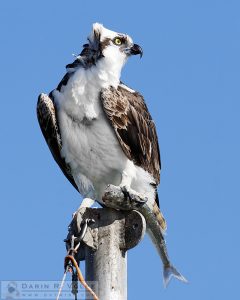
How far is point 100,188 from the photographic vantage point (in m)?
10.4

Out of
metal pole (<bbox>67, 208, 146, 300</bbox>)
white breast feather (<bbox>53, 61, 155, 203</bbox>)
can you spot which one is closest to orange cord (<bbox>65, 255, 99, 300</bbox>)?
metal pole (<bbox>67, 208, 146, 300</bbox>)

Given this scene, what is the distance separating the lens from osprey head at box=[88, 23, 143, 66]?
10.3 metres

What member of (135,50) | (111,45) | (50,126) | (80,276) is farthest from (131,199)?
(135,50)

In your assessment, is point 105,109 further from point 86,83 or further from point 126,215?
point 126,215

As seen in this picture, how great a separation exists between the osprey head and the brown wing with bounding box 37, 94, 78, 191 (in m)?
0.78

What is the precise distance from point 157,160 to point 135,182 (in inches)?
22.7

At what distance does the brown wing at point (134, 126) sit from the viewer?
1011cm

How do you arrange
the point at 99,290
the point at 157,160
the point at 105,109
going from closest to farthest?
the point at 99,290, the point at 105,109, the point at 157,160

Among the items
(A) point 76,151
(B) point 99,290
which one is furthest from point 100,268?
(A) point 76,151

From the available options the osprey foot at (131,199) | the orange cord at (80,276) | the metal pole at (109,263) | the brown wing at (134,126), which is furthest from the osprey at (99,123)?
the orange cord at (80,276)

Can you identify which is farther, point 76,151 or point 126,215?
point 76,151

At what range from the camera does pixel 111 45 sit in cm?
1034

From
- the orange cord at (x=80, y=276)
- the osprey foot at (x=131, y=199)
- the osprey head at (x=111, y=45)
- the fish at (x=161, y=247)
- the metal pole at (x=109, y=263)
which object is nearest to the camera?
the orange cord at (x=80, y=276)

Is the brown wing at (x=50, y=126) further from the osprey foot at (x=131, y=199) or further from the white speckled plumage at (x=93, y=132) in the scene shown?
the osprey foot at (x=131, y=199)
